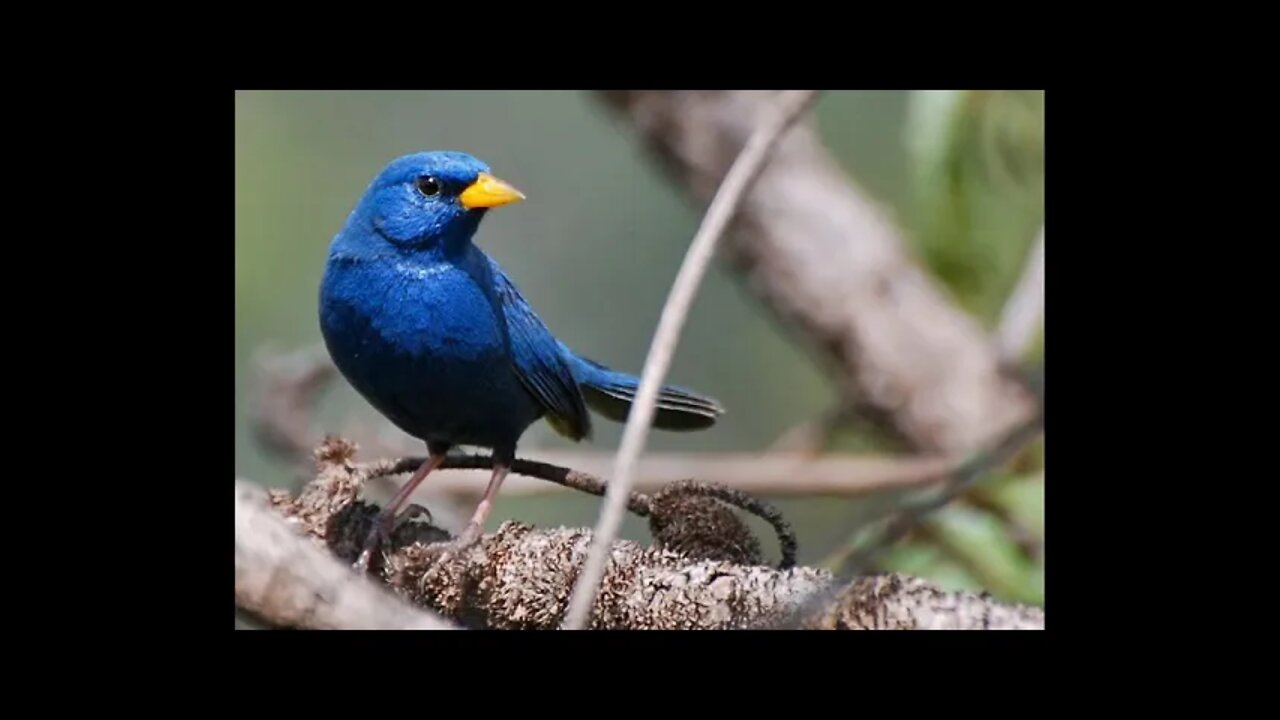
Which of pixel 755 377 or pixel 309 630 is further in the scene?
pixel 755 377

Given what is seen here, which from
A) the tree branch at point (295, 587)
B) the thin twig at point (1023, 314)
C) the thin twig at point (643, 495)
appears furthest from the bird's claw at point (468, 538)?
the thin twig at point (1023, 314)

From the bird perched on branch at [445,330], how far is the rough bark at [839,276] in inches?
109

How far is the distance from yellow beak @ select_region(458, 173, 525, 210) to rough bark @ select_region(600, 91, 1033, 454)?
2.76 metres

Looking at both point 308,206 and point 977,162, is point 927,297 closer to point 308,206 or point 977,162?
point 977,162

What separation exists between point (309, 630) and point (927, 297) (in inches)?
177

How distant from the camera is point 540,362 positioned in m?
3.66

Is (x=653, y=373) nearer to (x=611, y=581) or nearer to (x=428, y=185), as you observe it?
(x=611, y=581)

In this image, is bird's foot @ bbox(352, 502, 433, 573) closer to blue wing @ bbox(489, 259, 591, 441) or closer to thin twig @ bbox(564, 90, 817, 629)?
blue wing @ bbox(489, 259, 591, 441)

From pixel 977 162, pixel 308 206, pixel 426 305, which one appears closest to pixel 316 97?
pixel 426 305

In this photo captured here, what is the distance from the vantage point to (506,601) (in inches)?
121

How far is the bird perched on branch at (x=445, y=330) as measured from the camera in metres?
3.47

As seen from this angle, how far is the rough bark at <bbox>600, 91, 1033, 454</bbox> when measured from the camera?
635 cm

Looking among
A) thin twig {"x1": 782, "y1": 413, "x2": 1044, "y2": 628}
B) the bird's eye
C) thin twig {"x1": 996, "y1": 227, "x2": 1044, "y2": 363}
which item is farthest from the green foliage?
the bird's eye

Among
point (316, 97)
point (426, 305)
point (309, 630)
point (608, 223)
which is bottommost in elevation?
point (309, 630)
